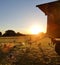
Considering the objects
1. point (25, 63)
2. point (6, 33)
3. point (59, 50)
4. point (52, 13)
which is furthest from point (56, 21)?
point (6, 33)

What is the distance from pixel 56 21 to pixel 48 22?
0.94 m

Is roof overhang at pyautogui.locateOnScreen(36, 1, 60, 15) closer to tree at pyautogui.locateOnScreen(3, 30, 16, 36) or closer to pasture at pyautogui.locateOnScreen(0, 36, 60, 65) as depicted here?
pasture at pyautogui.locateOnScreen(0, 36, 60, 65)

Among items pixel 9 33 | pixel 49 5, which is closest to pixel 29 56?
pixel 49 5

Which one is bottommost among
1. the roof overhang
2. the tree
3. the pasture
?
the pasture

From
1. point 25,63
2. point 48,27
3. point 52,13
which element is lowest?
point 25,63

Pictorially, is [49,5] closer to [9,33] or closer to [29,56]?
[29,56]

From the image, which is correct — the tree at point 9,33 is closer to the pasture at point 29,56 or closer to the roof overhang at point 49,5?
the pasture at point 29,56

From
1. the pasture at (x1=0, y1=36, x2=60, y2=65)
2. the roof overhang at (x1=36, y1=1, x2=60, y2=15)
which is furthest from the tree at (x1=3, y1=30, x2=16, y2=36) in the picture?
the roof overhang at (x1=36, y1=1, x2=60, y2=15)

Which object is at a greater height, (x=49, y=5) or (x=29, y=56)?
(x=49, y=5)

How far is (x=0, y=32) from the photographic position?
44.5 m

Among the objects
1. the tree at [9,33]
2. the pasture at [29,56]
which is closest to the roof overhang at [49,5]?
the pasture at [29,56]

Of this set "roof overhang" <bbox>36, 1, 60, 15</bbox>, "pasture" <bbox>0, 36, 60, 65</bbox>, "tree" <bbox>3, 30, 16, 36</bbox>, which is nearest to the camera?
"pasture" <bbox>0, 36, 60, 65</bbox>

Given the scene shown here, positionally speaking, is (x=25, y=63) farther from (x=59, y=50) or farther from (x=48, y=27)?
(x=48, y=27)

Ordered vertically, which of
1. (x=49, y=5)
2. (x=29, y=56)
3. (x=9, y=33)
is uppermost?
(x=49, y=5)
